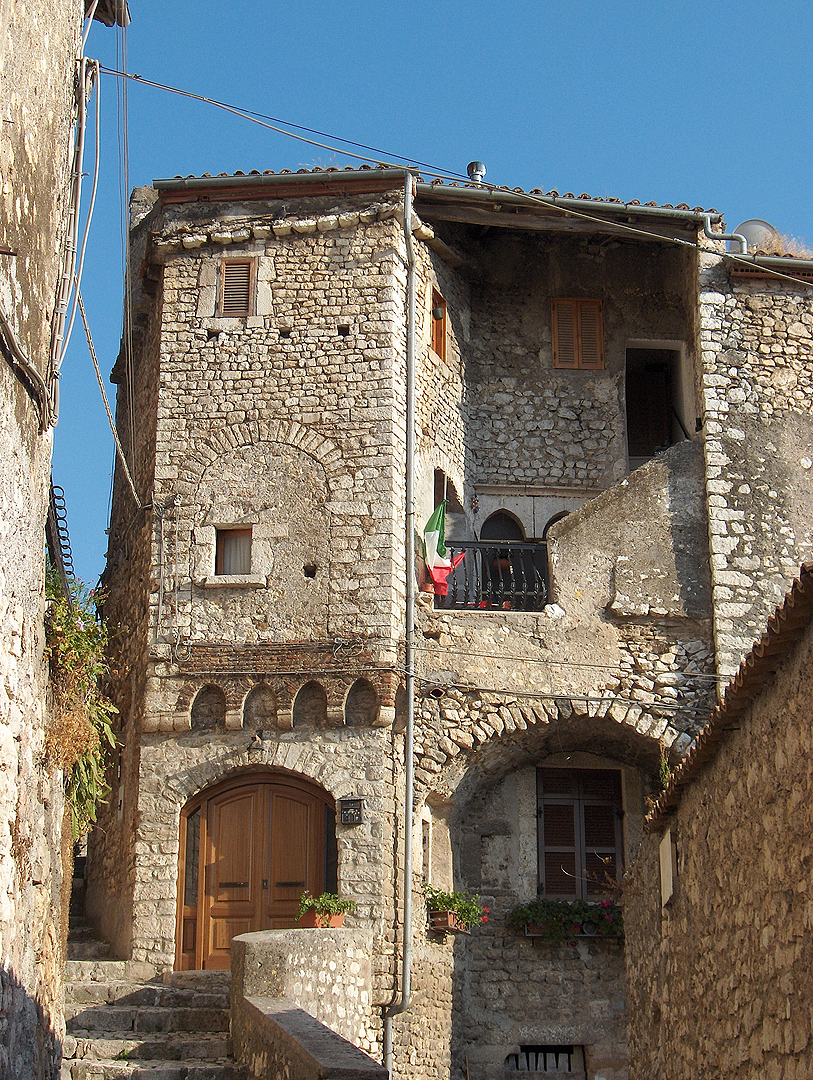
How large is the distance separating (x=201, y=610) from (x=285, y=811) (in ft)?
7.64

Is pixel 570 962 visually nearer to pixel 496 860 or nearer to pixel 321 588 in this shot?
pixel 496 860

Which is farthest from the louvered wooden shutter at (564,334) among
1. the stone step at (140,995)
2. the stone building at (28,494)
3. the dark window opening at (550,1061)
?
the stone building at (28,494)

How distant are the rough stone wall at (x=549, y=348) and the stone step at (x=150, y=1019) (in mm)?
7976

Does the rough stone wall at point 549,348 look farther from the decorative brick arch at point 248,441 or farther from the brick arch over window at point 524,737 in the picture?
the brick arch over window at point 524,737

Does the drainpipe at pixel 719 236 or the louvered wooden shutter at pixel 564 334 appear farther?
the louvered wooden shutter at pixel 564 334

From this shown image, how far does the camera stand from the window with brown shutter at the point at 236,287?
51.5 feet

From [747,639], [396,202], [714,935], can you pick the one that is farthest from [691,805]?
[396,202]

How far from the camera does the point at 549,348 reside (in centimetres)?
1806

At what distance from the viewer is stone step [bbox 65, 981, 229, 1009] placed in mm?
12109

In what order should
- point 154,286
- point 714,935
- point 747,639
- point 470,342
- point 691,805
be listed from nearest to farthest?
point 714,935, point 691,805, point 747,639, point 154,286, point 470,342

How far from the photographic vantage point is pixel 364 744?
14086 mm

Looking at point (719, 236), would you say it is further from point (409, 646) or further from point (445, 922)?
point (445, 922)

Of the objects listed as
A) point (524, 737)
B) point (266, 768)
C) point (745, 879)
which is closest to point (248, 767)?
point (266, 768)

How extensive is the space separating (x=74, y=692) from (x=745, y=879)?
510cm
